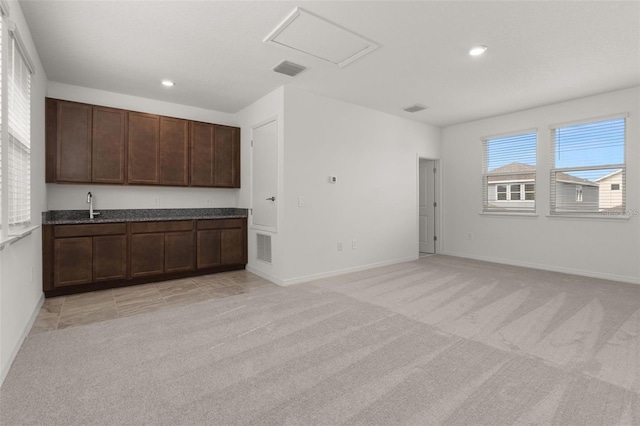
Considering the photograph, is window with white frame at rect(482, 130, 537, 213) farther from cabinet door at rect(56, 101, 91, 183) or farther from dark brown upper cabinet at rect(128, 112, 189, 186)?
cabinet door at rect(56, 101, 91, 183)

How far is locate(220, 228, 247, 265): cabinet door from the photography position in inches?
192

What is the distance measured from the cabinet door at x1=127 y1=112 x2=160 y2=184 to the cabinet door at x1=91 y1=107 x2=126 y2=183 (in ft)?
0.35

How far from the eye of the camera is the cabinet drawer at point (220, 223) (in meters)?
4.69

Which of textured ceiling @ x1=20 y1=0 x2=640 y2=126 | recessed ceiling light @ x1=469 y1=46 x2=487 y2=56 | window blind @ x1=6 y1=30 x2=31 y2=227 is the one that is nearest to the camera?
window blind @ x1=6 y1=30 x2=31 y2=227

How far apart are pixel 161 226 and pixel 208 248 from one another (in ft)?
2.42

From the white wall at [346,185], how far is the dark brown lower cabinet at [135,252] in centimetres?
127

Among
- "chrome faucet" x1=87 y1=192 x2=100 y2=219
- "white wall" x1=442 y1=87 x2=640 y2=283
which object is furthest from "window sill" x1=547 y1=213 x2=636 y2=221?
"chrome faucet" x1=87 y1=192 x2=100 y2=219

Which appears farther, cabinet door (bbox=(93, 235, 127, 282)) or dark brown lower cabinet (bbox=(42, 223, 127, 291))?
cabinet door (bbox=(93, 235, 127, 282))

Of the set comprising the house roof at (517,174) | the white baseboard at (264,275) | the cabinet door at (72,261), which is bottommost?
the white baseboard at (264,275)

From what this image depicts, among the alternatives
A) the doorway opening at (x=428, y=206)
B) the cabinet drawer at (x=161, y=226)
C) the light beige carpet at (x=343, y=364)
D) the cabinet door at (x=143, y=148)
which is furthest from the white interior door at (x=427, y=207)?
the cabinet door at (x=143, y=148)

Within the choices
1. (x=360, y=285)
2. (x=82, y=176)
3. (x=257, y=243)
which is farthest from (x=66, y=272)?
(x=360, y=285)

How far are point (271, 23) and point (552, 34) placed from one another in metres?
2.58

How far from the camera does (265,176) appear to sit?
4.61 meters

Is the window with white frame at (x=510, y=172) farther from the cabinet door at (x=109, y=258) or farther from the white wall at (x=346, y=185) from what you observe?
the cabinet door at (x=109, y=258)
